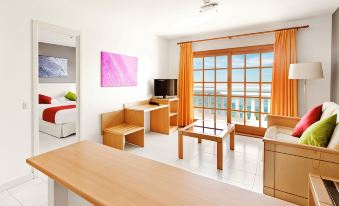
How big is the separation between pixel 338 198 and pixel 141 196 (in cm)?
115

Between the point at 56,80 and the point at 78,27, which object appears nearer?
the point at 78,27

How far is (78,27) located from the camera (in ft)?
9.85

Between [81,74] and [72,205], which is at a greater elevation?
[81,74]

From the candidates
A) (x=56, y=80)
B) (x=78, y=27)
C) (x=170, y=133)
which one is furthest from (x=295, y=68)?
(x=56, y=80)

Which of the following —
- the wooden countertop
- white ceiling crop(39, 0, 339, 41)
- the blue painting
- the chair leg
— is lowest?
the chair leg

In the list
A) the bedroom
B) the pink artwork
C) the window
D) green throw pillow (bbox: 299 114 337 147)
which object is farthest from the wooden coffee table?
the bedroom

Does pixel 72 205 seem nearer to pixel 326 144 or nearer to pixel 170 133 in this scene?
pixel 326 144

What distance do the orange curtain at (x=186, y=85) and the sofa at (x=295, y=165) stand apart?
3.06 meters

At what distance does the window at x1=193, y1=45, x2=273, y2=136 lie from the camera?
4.09m

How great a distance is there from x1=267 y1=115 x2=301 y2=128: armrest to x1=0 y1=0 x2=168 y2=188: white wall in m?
2.71

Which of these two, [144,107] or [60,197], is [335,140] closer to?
[60,197]

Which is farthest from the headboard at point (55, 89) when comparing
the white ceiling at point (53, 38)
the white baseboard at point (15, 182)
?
the white baseboard at point (15, 182)

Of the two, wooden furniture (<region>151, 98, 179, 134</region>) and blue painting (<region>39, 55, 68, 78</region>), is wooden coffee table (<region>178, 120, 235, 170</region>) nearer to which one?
wooden furniture (<region>151, 98, 179, 134</region>)

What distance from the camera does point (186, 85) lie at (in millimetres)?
4840
